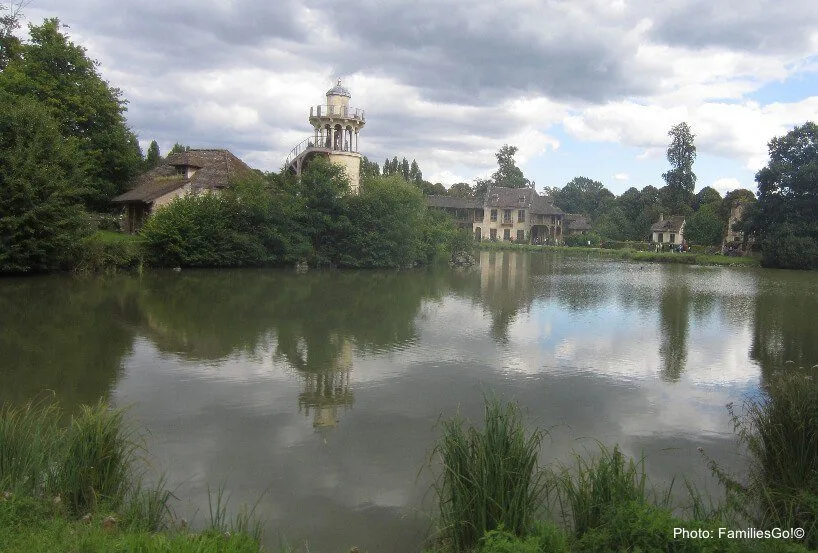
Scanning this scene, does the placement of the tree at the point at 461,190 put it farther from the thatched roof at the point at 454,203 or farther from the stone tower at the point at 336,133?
the stone tower at the point at 336,133

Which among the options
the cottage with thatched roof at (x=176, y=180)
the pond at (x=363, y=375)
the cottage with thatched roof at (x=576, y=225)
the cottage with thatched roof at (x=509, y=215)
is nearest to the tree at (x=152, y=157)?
the cottage with thatched roof at (x=176, y=180)

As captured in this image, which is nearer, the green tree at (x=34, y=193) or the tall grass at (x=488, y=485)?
the tall grass at (x=488, y=485)

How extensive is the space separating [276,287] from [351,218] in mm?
12628

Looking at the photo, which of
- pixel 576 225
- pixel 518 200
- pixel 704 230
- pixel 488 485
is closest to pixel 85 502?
pixel 488 485

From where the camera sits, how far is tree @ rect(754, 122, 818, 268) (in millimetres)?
48469

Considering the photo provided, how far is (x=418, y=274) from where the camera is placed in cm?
3625

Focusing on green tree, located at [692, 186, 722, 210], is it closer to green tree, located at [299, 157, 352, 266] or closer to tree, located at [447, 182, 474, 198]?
tree, located at [447, 182, 474, 198]

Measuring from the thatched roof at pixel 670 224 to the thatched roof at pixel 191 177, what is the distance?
53.2m

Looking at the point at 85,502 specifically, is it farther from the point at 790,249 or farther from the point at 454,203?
the point at 454,203

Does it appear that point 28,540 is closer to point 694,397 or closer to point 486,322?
point 694,397

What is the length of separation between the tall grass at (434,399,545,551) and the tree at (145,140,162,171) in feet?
146

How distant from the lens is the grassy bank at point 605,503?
4.55 metres

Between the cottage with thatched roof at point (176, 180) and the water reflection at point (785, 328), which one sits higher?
the cottage with thatched roof at point (176, 180)

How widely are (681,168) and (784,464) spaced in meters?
80.5
